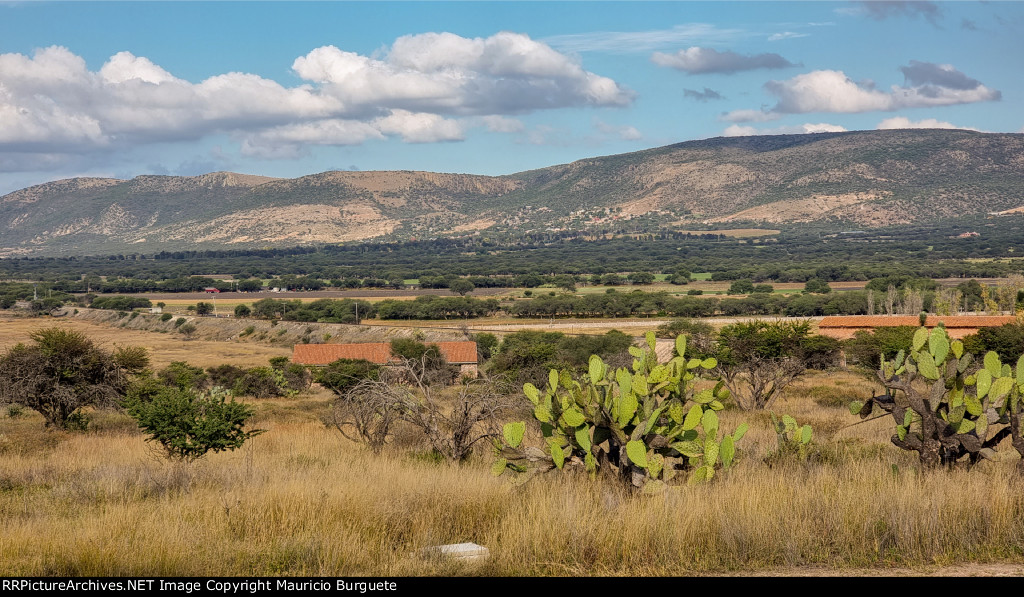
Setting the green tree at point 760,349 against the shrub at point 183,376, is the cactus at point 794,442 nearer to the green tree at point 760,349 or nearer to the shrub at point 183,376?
the green tree at point 760,349

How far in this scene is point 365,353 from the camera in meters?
55.8

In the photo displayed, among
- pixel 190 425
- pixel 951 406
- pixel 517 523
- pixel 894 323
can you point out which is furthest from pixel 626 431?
pixel 894 323

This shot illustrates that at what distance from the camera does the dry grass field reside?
6316 millimetres

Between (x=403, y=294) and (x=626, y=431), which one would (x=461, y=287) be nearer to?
(x=403, y=294)

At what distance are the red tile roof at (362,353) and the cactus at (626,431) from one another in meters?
43.7

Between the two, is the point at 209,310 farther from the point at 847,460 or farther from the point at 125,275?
the point at 847,460

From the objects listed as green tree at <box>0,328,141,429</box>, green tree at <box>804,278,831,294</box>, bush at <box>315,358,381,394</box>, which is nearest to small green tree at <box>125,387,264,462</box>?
green tree at <box>0,328,141,429</box>

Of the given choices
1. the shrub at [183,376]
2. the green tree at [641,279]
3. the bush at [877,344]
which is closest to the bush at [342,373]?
the shrub at [183,376]

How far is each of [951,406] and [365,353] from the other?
4843 cm

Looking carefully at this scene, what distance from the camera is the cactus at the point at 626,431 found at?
8617mm

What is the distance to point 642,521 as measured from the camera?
6797mm

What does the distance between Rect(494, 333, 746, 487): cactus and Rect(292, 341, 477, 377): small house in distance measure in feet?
142

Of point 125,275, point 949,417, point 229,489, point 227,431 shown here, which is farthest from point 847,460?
point 125,275

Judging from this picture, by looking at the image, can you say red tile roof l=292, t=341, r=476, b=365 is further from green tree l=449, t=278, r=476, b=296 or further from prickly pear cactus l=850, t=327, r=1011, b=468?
green tree l=449, t=278, r=476, b=296
